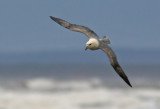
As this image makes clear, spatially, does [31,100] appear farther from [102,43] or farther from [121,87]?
[102,43]

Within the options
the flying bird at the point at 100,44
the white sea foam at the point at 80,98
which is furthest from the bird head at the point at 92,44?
the white sea foam at the point at 80,98

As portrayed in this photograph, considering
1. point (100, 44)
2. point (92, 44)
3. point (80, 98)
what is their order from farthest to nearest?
1. point (80, 98)
2. point (100, 44)
3. point (92, 44)

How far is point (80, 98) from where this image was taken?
29.0 m

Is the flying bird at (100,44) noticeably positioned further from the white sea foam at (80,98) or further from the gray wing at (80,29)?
the white sea foam at (80,98)

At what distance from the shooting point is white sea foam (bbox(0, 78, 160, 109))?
27.0 meters

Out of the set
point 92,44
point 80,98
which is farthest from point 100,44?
point 80,98

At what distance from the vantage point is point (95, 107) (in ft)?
87.6

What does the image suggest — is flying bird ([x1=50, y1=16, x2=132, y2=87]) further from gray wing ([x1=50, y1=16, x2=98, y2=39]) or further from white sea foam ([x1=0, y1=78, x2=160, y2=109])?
white sea foam ([x1=0, y1=78, x2=160, y2=109])

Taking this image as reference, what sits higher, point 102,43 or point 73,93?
point 73,93

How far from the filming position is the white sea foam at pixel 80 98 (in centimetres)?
2698

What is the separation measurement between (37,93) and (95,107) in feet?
16.8

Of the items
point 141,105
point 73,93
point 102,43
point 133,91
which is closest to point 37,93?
point 73,93

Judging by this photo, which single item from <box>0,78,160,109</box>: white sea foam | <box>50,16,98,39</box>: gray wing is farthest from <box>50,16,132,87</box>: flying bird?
<box>0,78,160,109</box>: white sea foam

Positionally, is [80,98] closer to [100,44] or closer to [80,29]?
[80,29]
